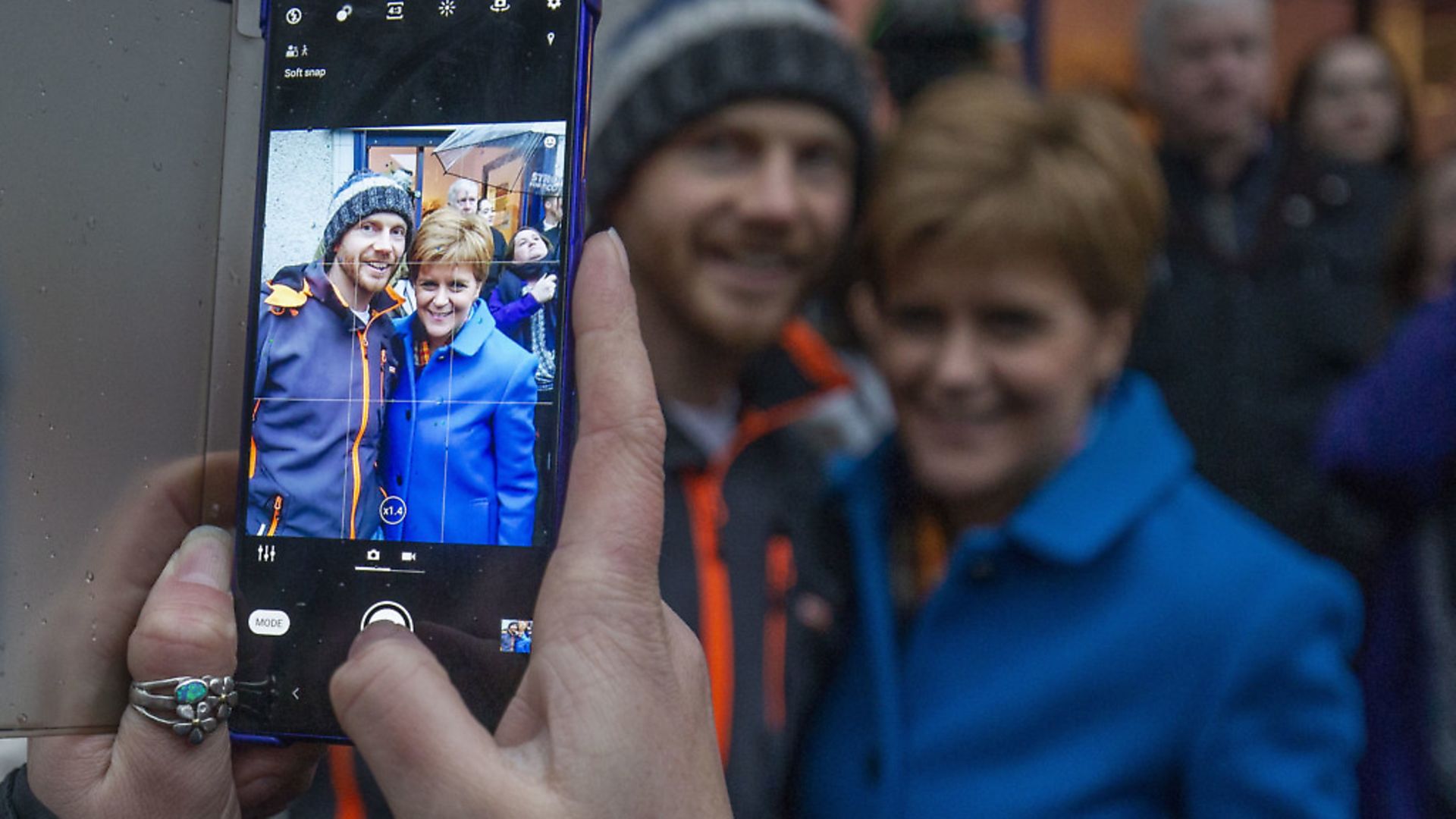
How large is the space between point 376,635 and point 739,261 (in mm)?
1037

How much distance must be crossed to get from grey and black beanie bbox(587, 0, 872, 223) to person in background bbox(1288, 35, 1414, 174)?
1286mm

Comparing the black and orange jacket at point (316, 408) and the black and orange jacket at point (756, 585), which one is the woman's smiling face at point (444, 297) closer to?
the black and orange jacket at point (316, 408)

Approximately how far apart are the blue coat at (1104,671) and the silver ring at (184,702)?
0.92 m

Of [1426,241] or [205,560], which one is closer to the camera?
[205,560]

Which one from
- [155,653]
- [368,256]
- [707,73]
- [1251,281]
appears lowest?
[155,653]

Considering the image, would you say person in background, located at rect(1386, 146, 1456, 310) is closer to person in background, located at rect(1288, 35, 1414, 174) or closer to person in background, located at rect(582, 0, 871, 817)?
person in background, located at rect(1288, 35, 1414, 174)

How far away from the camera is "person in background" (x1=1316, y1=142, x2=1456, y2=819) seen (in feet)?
5.71

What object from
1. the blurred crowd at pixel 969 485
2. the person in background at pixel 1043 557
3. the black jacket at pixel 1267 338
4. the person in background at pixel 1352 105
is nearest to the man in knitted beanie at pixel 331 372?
the blurred crowd at pixel 969 485

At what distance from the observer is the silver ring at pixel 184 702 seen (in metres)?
0.72

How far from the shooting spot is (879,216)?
1.61 metres

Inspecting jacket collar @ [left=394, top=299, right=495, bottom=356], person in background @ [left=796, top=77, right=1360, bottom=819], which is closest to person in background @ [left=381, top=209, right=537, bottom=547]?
jacket collar @ [left=394, top=299, right=495, bottom=356]

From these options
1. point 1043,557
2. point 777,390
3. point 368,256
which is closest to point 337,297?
point 368,256

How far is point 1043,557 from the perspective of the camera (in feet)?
4.91

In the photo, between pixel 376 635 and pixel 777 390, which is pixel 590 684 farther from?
pixel 777 390
